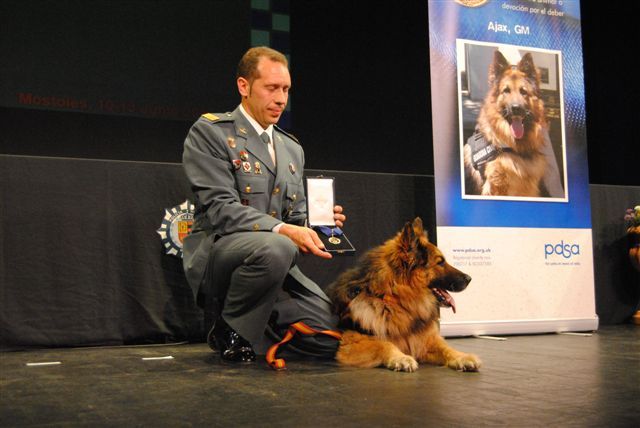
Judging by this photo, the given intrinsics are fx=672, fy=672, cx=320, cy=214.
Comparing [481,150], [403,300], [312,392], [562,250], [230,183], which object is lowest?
[312,392]

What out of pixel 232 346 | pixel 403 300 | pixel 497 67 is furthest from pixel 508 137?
pixel 232 346

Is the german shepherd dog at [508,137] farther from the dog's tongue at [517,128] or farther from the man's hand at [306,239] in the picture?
the man's hand at [306,239]

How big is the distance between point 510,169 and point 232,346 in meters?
2.05

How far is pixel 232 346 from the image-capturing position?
2703 mm

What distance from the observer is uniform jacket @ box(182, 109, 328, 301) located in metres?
2.68

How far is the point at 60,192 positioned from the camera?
3.25 metres

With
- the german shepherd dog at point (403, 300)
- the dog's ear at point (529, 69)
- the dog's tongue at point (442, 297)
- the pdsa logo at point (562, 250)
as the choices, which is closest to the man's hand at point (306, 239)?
the german shepherd dog at point (403, 300)

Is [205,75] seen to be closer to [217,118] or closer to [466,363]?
[217,118]

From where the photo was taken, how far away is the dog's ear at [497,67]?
3.94 meters

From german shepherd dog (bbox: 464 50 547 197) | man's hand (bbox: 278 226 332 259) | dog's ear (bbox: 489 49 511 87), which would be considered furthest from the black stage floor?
dog's ear (bbox: 489 49 511 87)

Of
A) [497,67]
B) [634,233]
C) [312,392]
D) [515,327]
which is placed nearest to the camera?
[312,392]

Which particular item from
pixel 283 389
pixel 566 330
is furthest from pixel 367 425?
pixel 566 330

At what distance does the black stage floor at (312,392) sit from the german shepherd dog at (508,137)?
120 centimetres

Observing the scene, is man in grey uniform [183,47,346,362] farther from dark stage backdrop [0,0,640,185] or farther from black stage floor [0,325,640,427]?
dark stage backdrop [0,0,640,185]
